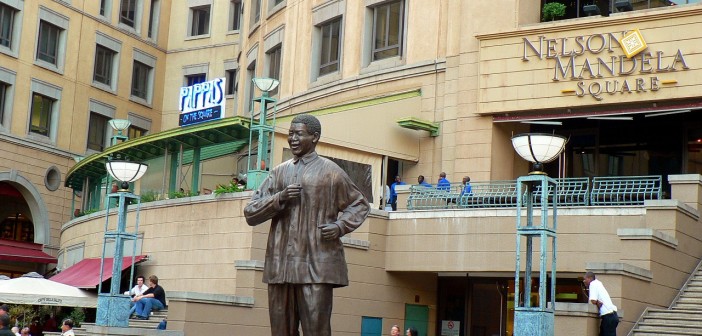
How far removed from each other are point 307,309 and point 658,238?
13.9 m

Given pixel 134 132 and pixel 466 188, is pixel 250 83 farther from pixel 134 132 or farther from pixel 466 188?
pixel 466 188

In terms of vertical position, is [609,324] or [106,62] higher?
[106,62]

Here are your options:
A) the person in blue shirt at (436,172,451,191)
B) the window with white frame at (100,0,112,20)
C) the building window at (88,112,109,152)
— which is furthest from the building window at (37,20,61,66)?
the person in blue shirt at (436,172,451,191)

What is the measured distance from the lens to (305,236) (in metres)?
10.4

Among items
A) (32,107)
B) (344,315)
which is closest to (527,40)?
(344,315)

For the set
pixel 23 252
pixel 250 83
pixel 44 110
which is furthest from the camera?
pixel 44 110

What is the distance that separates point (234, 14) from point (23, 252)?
54.2 ft

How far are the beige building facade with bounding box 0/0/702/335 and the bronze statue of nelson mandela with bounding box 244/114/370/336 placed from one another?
32.5ft

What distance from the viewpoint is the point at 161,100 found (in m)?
58.7

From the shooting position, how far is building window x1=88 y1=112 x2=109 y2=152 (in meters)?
53.4

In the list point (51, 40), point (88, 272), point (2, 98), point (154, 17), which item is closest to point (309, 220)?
point (88, 272)

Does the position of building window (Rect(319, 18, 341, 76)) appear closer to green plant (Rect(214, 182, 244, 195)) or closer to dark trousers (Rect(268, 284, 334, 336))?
green plant (Rect(214, 182, 244, 195))

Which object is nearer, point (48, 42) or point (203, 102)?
point (203, 102)

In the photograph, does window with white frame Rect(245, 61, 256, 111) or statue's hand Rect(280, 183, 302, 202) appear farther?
window with white frame Rect(245, 61, 256, 111)
